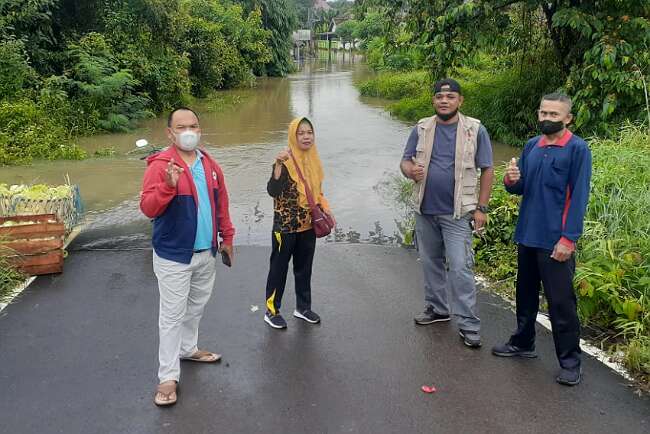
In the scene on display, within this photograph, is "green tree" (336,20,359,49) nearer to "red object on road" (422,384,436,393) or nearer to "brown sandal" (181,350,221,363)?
"brown sandal" (181,350,221,363)

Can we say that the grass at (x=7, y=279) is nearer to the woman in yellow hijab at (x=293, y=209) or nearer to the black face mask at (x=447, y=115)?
the woman in yellow hijab at (x=293, y=209)

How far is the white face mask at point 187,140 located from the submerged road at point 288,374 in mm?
1502

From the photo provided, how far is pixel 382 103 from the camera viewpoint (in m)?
22.4

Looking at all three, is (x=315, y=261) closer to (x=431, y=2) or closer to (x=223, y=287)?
(x=223, y=287)

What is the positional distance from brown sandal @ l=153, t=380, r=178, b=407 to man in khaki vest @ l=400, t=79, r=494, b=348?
2.04 meters

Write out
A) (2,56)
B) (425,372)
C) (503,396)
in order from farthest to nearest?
(2,56), (425,372), (503,396)

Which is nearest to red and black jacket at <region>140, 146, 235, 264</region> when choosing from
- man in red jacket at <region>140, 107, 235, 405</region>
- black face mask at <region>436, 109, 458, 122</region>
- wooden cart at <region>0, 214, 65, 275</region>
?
man in red jacket at <region>140, 107, 235, 405</region>

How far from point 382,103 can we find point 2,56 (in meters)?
13.0

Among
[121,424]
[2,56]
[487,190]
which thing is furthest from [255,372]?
[2,56]

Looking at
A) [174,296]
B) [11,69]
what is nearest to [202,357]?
[174,296]

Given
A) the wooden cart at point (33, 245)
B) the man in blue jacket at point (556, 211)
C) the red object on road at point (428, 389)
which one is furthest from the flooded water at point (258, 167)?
the red object on road at point (428, 389)

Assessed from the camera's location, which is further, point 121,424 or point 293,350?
point 293,350

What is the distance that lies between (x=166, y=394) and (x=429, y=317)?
213 cm

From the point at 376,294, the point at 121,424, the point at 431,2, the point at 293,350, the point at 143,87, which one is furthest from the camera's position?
the point at 143,87
